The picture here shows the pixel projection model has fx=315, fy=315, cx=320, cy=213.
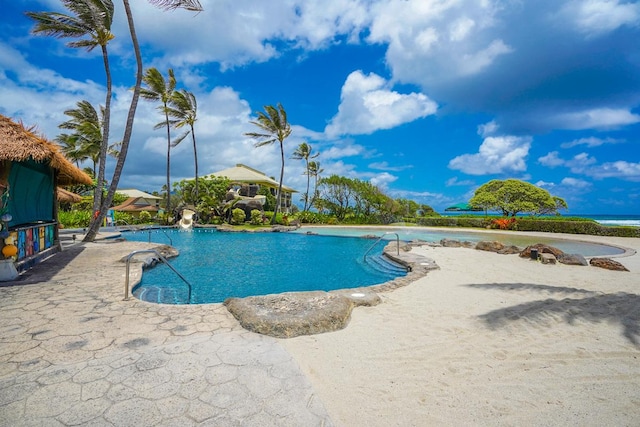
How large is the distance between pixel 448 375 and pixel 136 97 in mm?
14021

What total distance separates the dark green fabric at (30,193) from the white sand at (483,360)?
340 inches

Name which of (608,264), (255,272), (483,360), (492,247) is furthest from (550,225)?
(483,360)

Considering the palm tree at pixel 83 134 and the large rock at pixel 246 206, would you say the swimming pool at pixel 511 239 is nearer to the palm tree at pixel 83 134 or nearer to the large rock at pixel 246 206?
the large rock at pixel 246 206

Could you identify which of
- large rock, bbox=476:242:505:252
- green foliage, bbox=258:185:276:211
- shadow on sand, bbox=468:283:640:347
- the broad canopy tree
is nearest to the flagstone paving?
shadow on sand, bbox=468:283:640:347

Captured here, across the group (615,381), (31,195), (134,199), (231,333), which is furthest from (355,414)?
(134,199)

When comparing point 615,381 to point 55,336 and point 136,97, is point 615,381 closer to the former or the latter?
point 55,336

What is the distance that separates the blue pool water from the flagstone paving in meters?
2.23

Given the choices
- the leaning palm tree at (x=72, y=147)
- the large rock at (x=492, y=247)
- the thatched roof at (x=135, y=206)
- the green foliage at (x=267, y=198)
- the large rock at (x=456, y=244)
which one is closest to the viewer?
the large rock at (x=492, y=247)

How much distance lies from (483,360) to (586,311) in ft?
8.91

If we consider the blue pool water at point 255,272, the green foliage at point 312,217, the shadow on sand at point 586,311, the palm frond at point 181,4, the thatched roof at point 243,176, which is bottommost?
the blue pool water at point 255,272

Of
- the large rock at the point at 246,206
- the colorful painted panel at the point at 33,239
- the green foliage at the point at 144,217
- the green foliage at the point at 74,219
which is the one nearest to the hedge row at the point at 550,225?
the large rock at the point at 246,206

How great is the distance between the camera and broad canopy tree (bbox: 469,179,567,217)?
28.2 m

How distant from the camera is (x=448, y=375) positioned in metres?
2.93

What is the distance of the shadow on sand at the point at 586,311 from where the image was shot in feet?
14.0
